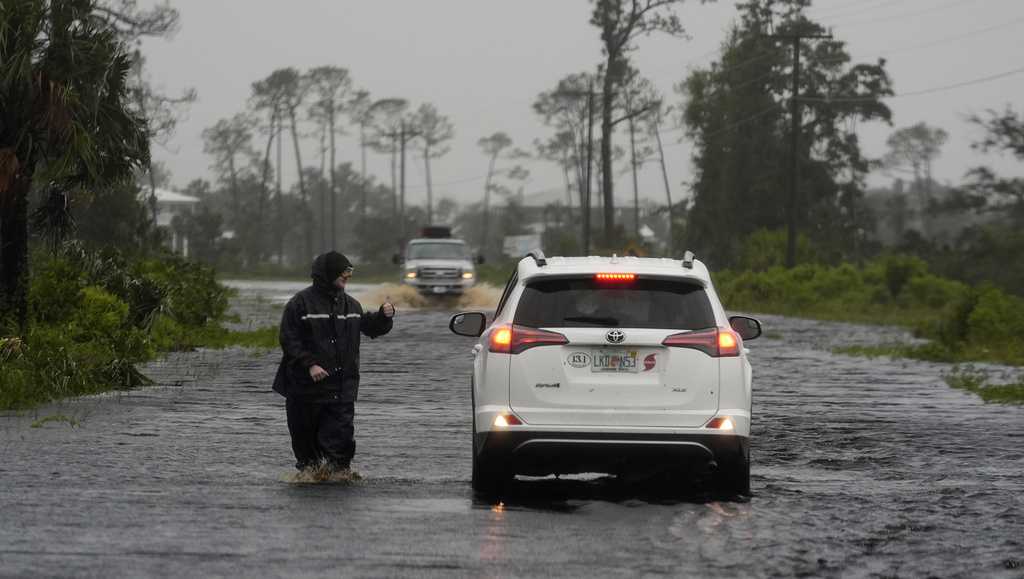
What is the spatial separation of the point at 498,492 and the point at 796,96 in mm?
46514

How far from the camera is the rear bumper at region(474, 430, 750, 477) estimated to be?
10016 millimetres

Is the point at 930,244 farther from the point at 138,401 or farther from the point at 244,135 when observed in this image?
the point at 244,135

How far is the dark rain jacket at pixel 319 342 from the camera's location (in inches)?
442

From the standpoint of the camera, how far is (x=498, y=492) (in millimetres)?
10750

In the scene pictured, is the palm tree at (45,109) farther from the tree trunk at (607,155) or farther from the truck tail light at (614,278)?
the tree trunk at (607,155)

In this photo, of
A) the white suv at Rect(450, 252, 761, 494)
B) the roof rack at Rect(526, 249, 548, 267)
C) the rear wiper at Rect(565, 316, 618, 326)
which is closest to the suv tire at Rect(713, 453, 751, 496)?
the white suv at Rect(450, 252, 761, 494)

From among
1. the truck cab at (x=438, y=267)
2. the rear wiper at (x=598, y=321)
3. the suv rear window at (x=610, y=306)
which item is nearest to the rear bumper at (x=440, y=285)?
the truck cab at (x=438, y=267)

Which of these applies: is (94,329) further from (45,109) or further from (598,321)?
(598,321)

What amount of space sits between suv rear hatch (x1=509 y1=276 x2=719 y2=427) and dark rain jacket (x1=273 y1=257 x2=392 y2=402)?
1610mm

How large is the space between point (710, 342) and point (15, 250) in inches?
579

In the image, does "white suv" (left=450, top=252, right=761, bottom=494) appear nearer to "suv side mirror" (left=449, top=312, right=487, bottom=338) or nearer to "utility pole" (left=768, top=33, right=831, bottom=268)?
"suv side mirror" (left=449, top=312, right=487, bottom=338)

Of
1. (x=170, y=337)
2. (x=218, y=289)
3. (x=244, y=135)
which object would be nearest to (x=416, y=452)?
(x=170, y=337)

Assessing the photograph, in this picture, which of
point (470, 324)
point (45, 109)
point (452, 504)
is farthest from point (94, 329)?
point (452, 504)

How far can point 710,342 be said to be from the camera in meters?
10.2
